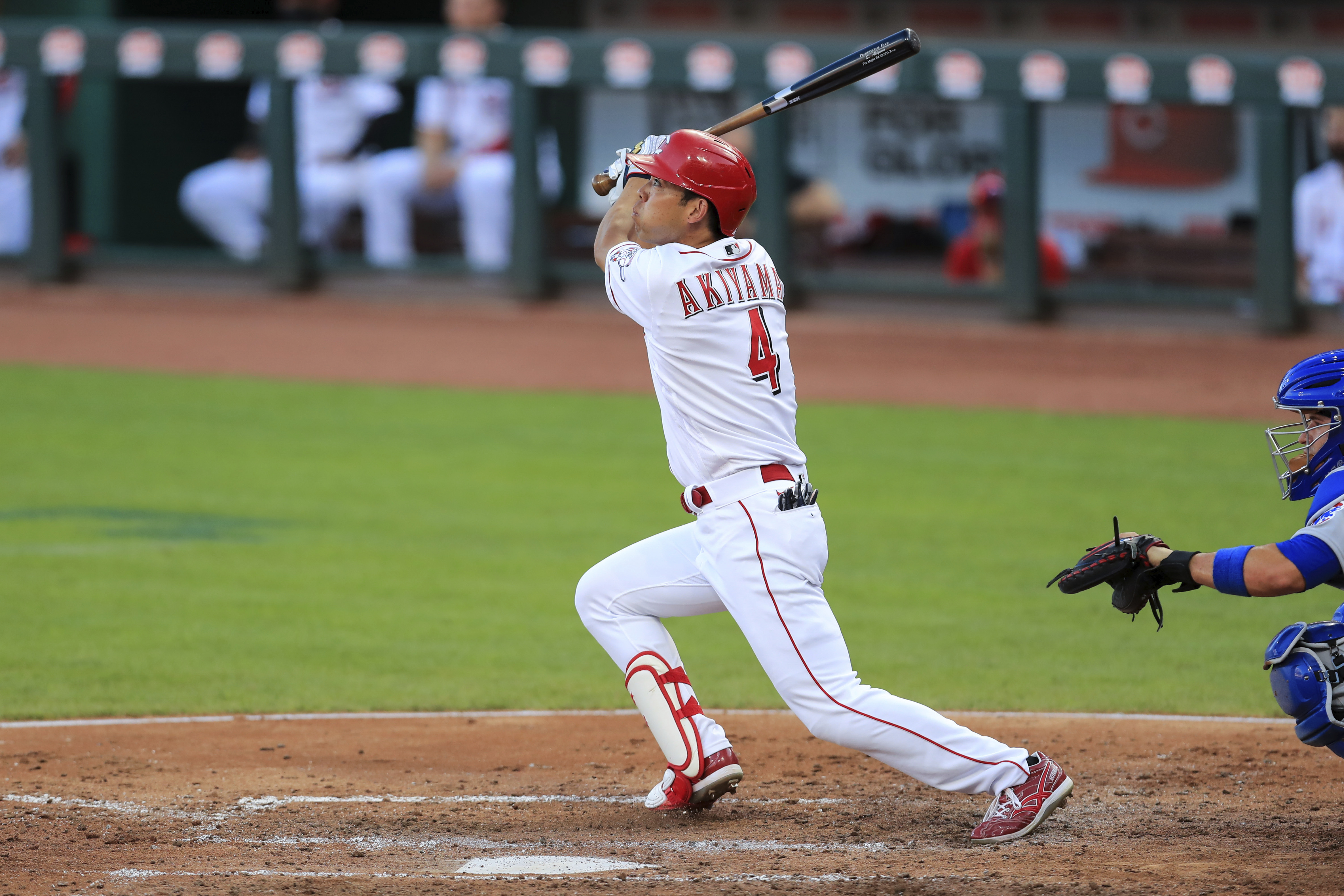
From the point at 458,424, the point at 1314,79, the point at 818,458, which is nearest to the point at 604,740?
the point at 818,458

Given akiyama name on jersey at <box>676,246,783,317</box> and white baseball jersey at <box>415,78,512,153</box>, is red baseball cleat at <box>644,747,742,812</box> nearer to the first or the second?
akiyama name on jersey at <box>676,246,783,317</box>

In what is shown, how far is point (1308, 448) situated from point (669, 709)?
1591mm

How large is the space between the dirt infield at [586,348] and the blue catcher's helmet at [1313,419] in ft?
22.9

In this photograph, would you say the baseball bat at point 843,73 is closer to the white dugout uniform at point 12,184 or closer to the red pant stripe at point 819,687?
the red pant stripe at point 819,687

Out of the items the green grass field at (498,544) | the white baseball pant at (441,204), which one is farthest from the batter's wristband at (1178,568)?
the white baseball pant at (441,204)

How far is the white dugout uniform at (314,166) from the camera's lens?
13.9 m

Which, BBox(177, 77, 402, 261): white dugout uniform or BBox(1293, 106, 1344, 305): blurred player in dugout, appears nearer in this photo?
BBox(1293, 106, 1344, 305): blurred player in dugout

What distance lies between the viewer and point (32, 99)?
14.0 metres

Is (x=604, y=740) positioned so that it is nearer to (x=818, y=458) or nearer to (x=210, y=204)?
(x=818, y=458)

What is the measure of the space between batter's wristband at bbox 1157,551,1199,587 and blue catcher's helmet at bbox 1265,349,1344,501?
0.30 meters

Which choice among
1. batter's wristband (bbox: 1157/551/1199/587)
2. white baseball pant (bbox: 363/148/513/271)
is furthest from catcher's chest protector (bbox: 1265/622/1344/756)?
white baseball pant (bbox: 363/148/513/271)

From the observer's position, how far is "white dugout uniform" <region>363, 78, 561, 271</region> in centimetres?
1371

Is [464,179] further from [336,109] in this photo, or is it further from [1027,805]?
[1027,805]

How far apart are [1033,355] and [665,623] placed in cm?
598
